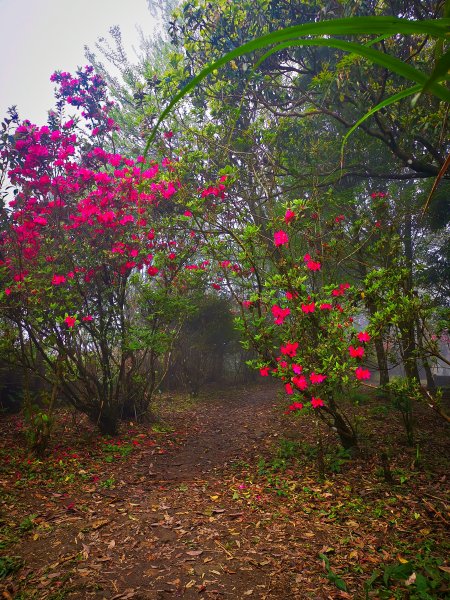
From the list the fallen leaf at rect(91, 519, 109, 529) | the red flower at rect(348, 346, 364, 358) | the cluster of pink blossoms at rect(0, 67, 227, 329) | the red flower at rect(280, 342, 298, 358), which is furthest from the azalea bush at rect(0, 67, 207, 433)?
the red flower at rect(348, 346, 364, 358)

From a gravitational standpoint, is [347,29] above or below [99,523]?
above

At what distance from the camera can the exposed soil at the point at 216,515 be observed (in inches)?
99.8

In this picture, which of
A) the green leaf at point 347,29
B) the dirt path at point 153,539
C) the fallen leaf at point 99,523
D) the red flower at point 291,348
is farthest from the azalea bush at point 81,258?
the green leaf at point 347,29

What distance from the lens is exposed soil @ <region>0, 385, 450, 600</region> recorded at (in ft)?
8.32

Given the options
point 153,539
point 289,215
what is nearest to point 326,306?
point 289,215

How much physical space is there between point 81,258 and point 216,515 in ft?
14.1

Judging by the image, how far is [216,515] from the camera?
3533 millimetres

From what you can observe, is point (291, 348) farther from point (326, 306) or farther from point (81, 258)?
point (81, 258)

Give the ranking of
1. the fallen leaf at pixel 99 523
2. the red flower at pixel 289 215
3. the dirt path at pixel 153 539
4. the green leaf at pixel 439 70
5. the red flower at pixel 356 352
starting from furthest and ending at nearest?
the red flower at pixel 289 215 → the red flower at pixel 356 352 → the fallen leaf at pixel 99 523 → the dirt path at pixel 153 539 → the green leaf at pixel 439 70

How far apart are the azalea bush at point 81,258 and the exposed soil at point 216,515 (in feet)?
3.50

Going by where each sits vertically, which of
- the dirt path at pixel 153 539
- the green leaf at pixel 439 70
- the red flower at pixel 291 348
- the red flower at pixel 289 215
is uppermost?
the red flower at pixel 289 215

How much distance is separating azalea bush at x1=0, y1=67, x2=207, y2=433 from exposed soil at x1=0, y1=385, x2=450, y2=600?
1067mm

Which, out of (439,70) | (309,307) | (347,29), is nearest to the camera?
(439,70)

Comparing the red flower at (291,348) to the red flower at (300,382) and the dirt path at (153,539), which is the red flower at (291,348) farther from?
the dirt path at (153,539)
